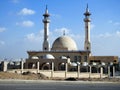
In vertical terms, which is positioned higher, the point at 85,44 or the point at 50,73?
the point at 85,44

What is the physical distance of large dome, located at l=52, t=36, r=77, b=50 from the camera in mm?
57219

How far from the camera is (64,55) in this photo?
183 feet

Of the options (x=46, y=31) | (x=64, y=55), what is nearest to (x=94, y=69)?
(x=64, y=55)

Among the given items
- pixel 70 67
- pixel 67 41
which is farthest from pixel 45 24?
pixel 70 67

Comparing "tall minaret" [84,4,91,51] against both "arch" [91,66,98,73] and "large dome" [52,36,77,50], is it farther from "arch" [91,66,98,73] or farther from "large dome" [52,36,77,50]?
"arch" [91,66,98,73]

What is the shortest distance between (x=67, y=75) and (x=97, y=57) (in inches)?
663

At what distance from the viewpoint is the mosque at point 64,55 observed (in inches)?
2008

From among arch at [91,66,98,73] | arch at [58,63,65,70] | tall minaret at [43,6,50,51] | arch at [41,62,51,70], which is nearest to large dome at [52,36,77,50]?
tall minaret at [43,6,50,51]

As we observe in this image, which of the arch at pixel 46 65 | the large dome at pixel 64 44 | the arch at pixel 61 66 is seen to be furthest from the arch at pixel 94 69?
the arch at pixel 46 65

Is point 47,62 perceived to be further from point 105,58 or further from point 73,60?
point 105,58

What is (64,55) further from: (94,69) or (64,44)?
(94,69)

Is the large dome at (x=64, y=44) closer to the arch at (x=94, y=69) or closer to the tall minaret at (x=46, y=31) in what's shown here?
the tall minaret at (x=46, y=31)

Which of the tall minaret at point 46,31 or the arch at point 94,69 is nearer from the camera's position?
the arch at point 94,69

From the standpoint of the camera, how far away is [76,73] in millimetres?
44656
